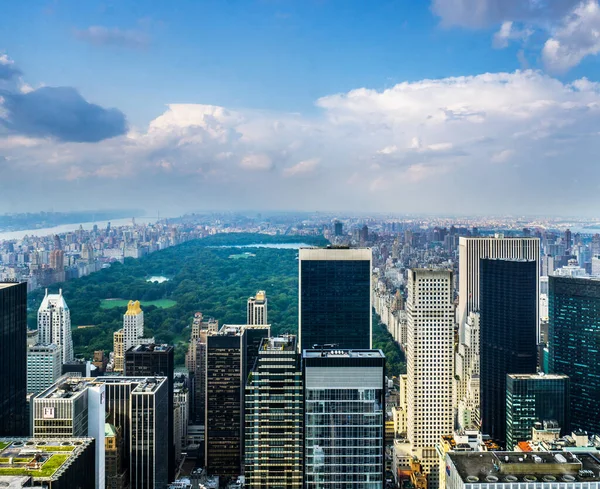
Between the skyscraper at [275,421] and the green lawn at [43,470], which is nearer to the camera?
the green lawn at [43,470]

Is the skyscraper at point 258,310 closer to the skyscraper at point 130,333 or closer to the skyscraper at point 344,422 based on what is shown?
Result: the skyscraper at point 130,333

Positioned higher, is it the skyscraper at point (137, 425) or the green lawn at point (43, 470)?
the green lawn at point (43, 470)

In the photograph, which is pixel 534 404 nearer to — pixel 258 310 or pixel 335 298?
pixel 335 298

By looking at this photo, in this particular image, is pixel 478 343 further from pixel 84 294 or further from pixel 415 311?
pixel 84 294

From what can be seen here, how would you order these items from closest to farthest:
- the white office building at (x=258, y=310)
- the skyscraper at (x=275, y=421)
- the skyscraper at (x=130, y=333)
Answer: the skyscraper at (x=275, y=421)
the skyscraper at (x=130, y=333)
the white office building at (x=258, y=310)

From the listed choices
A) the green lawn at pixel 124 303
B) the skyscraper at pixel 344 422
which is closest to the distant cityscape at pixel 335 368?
the skyscraper at pixel 344 422

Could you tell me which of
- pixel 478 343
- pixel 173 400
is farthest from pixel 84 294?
pixel 478 343

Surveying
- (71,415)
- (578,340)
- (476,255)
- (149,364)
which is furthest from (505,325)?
(71,415)
